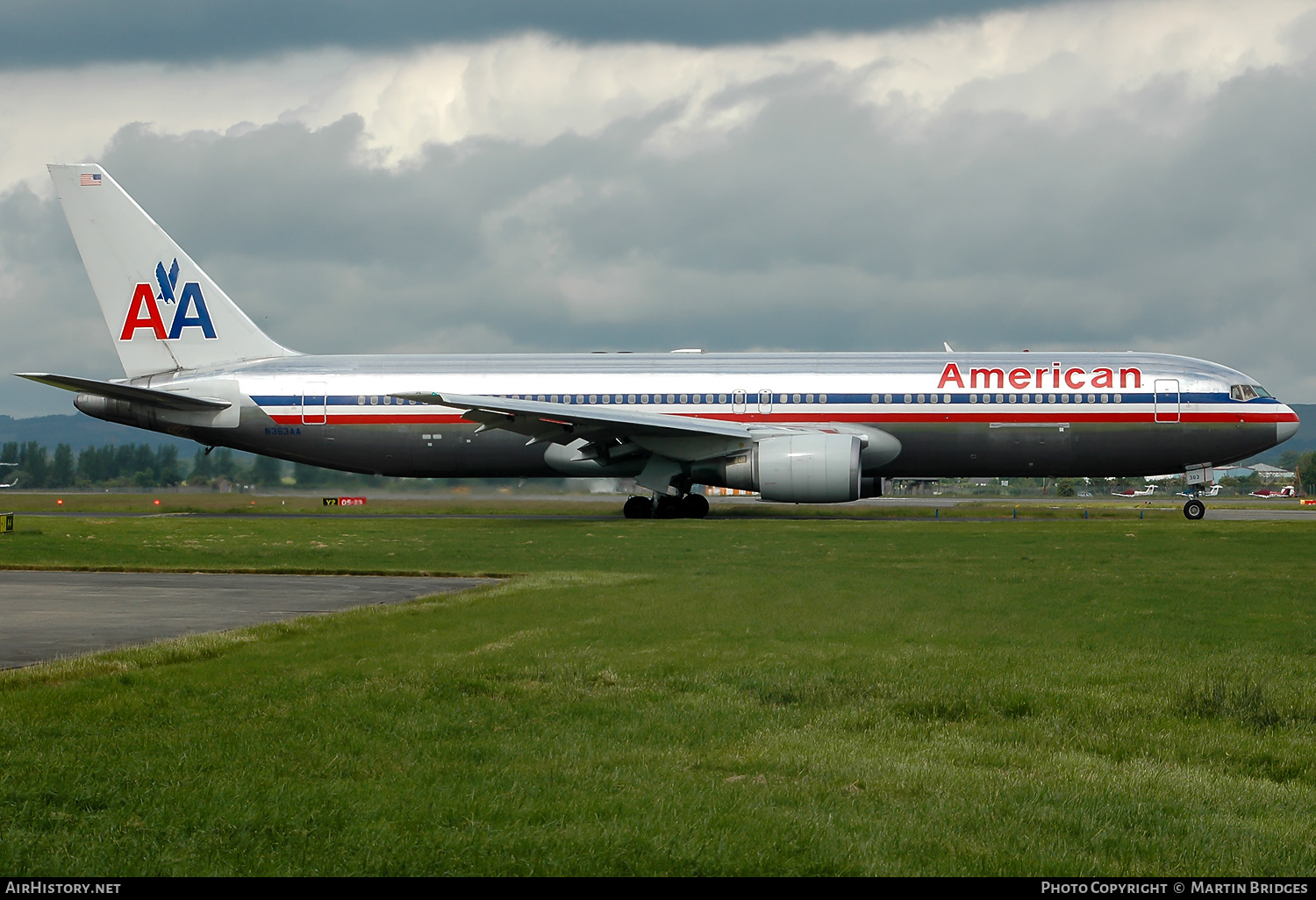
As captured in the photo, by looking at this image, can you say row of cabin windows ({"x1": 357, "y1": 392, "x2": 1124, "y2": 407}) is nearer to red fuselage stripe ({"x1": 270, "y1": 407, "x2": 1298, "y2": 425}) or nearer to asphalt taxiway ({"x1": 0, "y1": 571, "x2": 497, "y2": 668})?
red fuselage stripe ({"x1": 270, "y1": 407, "x2": 1298, "y2": 425})

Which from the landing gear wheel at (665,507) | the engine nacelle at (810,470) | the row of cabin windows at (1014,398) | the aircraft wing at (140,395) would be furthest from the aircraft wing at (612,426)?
the aircraft wing at (140,395)

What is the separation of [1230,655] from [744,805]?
5.93 m

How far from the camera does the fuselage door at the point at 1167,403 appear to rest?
30.6m

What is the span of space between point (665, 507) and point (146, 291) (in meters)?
17.0

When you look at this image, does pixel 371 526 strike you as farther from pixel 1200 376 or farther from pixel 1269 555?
pixel 1200 376

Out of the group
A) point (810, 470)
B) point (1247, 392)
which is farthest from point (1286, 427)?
point (810, 470)

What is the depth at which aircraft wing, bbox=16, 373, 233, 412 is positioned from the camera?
100 ft

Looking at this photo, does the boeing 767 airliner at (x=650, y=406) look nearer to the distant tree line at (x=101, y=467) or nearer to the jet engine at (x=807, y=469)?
the jet engine at (x=807, y=469)

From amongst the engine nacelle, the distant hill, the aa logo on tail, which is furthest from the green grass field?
the distant hill

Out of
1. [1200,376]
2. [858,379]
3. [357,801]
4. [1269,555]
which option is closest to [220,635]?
[357,801]

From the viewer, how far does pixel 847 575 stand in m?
15.7

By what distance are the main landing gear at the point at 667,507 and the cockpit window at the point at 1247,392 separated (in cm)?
1464

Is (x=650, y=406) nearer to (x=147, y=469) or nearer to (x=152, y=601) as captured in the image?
(x=152, y=601)

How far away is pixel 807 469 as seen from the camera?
2853 centimetres
